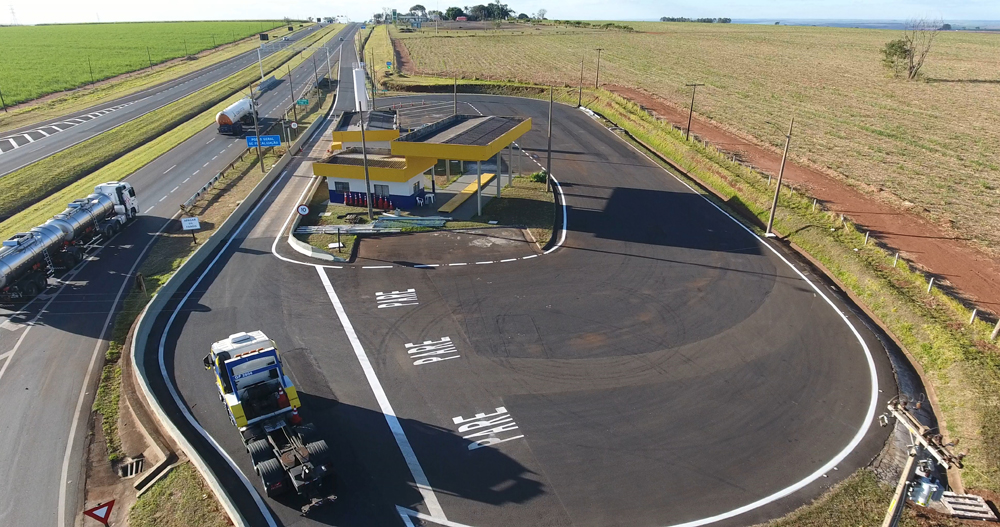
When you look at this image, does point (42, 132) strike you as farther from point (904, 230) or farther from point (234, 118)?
point (904, 230)

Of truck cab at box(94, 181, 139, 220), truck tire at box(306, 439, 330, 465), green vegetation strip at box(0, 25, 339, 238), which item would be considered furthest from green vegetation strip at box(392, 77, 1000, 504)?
green vegetation strip at box(0, 25, 339, 238)

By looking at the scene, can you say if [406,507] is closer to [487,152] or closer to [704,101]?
[487,152]

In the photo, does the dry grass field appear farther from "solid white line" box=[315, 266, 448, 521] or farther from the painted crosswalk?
the painted crosswalk

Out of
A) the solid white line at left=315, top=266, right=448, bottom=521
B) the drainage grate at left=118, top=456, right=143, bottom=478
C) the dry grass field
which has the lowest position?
the drainage grate at left=118, top=456, right=143, bottom=478

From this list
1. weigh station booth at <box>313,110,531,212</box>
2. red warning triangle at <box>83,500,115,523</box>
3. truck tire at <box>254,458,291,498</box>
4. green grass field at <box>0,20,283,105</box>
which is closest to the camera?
red warning triangle at <box>83,500,115,523</box>

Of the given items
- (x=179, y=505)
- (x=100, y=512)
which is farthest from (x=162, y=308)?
(x=100, y=512)

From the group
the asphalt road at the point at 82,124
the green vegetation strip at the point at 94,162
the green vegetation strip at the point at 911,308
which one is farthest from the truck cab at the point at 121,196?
the green vegetation strip at the point at 911,308
